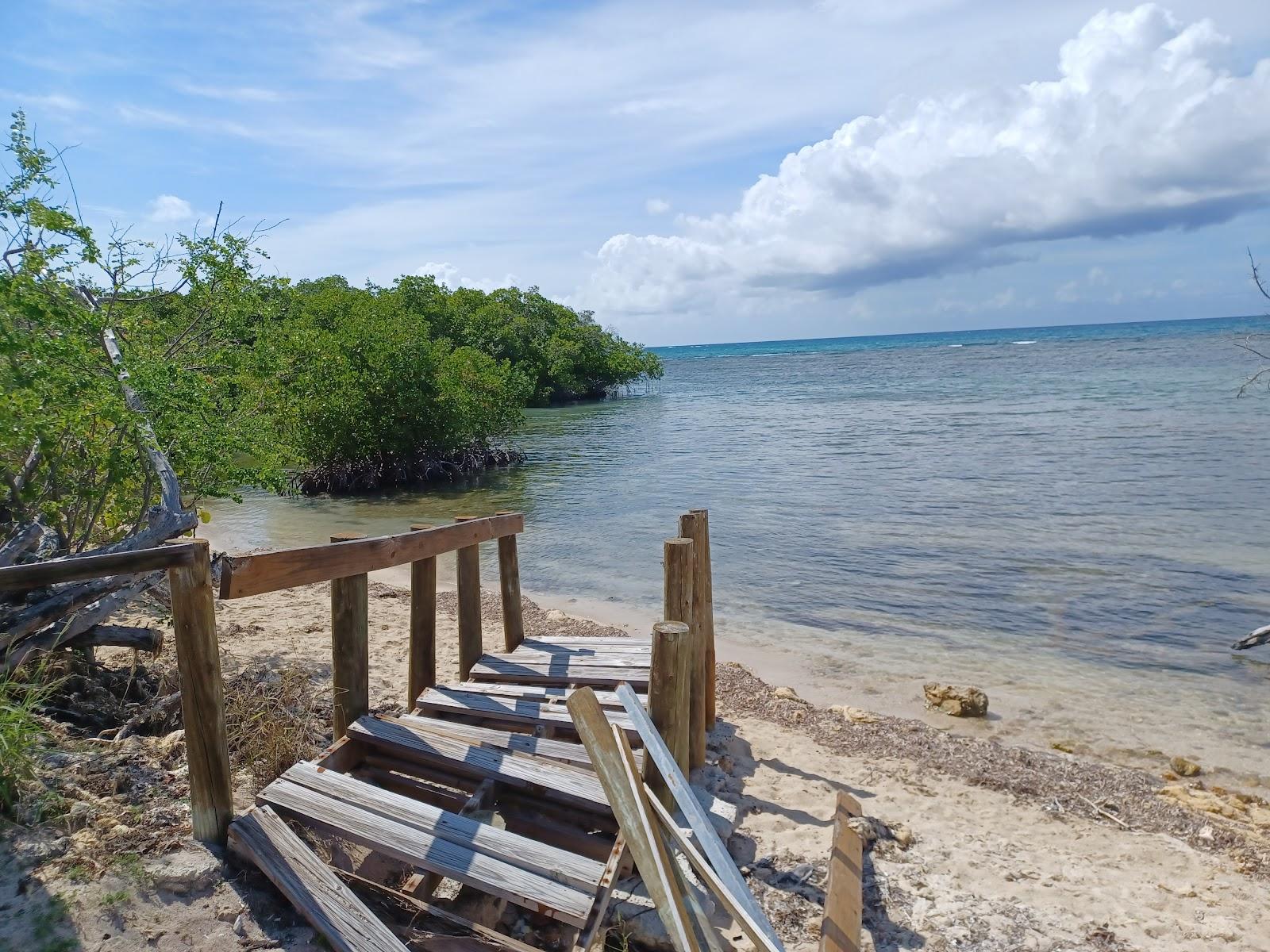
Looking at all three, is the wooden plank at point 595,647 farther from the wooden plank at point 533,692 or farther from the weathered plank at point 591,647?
the wooden plank at point 533,692

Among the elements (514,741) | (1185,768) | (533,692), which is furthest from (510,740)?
(1185,768)

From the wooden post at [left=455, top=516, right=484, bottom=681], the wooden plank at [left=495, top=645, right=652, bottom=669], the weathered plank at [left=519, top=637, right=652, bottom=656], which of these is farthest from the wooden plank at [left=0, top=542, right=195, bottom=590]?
the weathered plank at [left=519, top=637, right=652, bottom=656]

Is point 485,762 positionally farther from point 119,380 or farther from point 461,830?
point 119,380

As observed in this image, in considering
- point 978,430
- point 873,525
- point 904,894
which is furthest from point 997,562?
point 978,430

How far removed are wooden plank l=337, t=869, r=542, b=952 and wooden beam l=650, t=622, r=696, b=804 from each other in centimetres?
100

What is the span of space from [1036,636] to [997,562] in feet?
10.9

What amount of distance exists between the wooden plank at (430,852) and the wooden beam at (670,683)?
858 mm

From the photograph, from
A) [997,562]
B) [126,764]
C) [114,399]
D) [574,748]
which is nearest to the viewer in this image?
[126,764]

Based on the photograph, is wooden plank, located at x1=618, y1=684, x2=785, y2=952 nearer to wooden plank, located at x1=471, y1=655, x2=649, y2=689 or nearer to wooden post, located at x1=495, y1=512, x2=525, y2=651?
wooden plank, located at x1=471, y1=655, x2=649, y2=689

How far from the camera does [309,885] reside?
348cm

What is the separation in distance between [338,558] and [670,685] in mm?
1853

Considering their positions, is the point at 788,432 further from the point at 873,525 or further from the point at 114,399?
the point at 114,399

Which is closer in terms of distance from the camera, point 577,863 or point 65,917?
point 65,917

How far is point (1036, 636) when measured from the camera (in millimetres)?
9773
